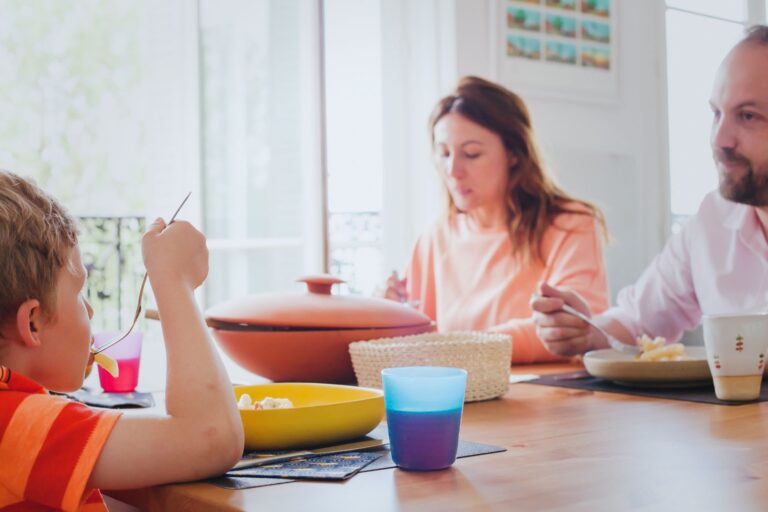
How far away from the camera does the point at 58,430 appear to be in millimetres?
756

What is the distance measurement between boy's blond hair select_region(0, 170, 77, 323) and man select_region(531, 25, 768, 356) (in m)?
1.31

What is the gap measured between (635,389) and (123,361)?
2.73 ft

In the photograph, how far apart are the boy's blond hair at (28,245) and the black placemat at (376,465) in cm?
25

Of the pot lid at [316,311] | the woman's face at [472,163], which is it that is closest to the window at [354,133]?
the woman's face at [472,163]

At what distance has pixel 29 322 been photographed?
34.1 inches

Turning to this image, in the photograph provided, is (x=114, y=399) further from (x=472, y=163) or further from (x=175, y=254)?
(x=472, y=163)

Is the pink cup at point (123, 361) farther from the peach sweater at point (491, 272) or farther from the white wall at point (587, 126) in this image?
the white wall at point (587, 126)

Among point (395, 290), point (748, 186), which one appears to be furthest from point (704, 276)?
point (395, 290)

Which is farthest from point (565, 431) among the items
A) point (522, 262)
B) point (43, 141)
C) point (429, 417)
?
point (43, 141)

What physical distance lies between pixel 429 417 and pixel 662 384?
661 mm

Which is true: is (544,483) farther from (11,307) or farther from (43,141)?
(43,141)

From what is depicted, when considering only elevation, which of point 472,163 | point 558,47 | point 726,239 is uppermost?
point 558,47

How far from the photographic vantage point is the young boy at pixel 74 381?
0.75 metres

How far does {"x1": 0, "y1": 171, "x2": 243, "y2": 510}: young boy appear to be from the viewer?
750 mm
